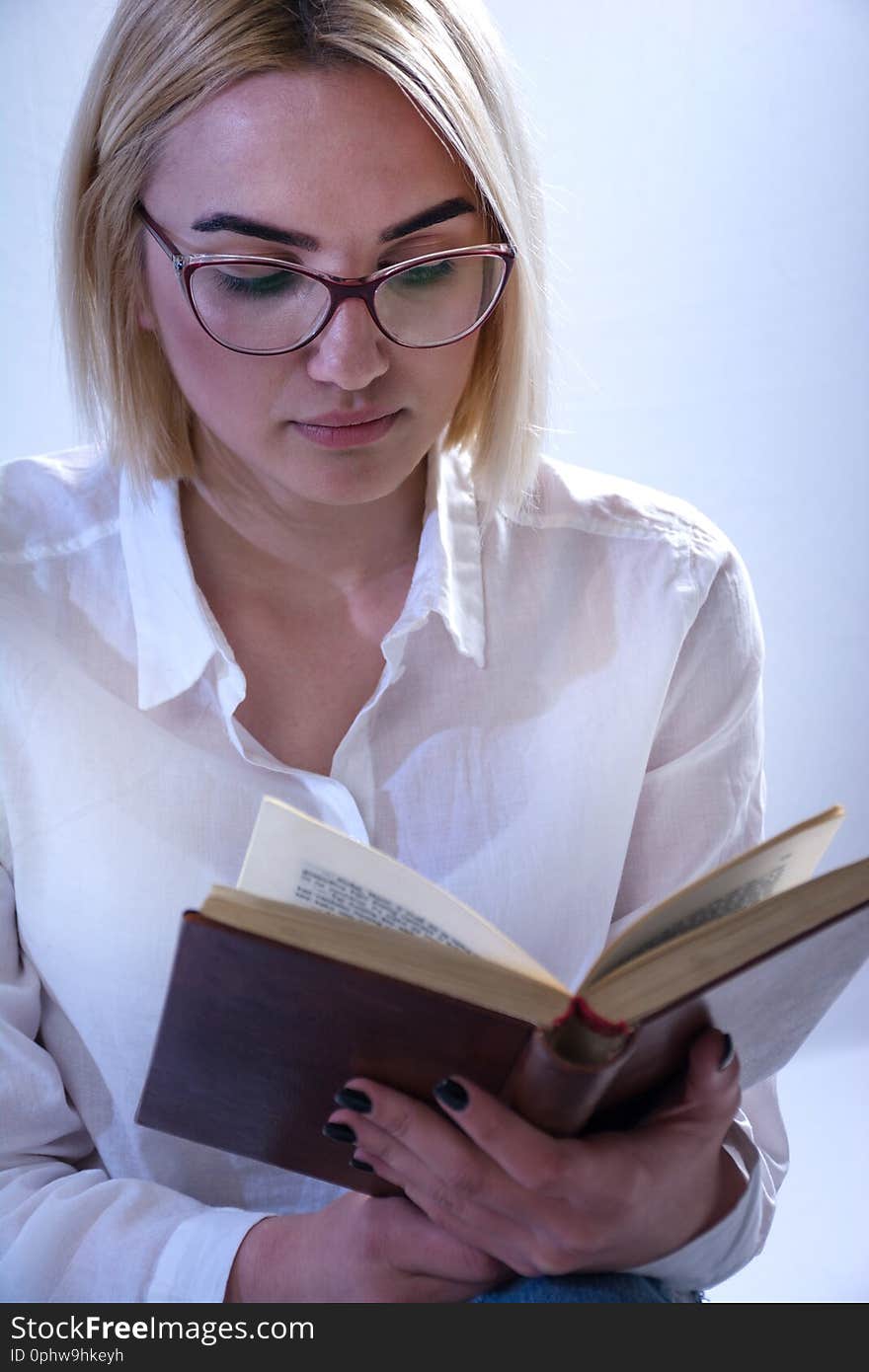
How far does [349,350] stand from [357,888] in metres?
0.42

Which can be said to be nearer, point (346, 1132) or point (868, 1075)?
point (346, 1132)

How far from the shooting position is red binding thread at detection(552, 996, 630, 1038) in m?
0.77

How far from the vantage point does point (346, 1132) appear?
0.92 meters

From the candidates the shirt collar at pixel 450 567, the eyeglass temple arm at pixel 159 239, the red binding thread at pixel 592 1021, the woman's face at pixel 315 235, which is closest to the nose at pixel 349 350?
the woman's face at pixel 315 235

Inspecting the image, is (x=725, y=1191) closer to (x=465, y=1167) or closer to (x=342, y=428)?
(x=465, y=1167)

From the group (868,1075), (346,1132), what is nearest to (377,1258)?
(346,1132)

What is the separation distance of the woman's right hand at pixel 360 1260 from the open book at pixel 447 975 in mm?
155

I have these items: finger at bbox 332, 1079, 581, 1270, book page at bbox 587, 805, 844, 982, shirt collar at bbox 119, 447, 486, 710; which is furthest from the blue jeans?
shirt collar at bbox 119, 447, 486, 710

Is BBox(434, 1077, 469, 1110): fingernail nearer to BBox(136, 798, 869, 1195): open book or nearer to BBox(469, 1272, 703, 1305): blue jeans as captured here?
BBox(136, 798, 869, 1195): open book

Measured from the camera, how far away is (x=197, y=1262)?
1.04 metres

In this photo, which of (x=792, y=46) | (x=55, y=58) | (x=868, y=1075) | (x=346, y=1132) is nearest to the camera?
(x=346, y=1132)

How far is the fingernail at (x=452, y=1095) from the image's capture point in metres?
0.85

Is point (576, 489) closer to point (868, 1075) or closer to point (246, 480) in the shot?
point (246, 480)

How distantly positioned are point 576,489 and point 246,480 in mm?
310
